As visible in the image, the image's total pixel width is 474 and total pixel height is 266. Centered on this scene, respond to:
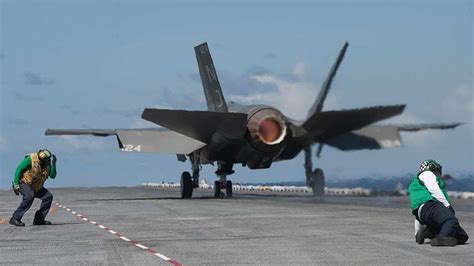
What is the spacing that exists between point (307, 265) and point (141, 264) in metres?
2.41

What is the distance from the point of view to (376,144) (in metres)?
34.0

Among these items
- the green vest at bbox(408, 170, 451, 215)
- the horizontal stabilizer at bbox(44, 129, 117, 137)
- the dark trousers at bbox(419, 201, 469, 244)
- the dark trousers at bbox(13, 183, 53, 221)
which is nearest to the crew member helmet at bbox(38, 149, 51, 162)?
the dark trousers at bbox(13, 183, 53, 221)

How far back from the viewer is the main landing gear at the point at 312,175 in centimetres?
3350

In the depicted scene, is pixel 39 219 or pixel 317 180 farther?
pixel 317 180

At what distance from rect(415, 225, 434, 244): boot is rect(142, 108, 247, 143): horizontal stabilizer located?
1788 cm

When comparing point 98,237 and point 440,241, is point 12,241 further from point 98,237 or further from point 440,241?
point 440,241

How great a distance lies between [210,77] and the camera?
37812 mm

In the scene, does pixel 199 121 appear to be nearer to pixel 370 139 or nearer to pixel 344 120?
pixel 344 120

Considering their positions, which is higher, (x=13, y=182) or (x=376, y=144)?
(x=376, y=144)

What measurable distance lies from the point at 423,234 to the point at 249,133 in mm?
18343

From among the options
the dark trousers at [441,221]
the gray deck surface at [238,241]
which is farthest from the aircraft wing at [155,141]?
the dark trousers at [441,221]

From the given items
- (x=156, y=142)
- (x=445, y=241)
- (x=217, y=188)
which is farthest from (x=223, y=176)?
(x=445, y=241)

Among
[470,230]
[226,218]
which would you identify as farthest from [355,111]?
[470,230]

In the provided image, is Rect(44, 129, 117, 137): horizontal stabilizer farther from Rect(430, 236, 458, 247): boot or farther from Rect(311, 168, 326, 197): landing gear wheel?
Rect(430, 236, 458, 247): boot
